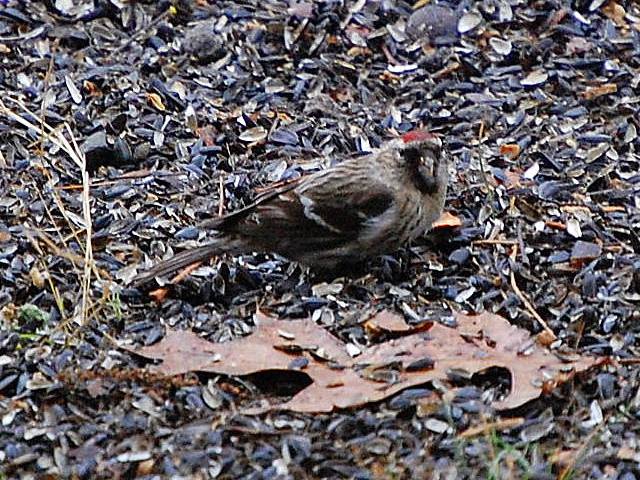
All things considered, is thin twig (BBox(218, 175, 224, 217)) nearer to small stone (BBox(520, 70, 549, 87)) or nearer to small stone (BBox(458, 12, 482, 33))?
small stone (BBox(520, 70, 549, 87))

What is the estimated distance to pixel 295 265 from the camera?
6.01 meters

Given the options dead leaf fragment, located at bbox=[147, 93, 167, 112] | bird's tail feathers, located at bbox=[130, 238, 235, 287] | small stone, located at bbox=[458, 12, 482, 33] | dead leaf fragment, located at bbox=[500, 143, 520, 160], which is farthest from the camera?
small stone, located at bbox=[458, 12, 482, 33]

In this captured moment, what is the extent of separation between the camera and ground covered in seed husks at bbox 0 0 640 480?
15.7 ft

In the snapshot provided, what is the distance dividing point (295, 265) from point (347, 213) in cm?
30

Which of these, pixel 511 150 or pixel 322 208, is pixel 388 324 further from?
pixel 511 150

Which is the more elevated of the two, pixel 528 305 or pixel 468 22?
pixel 468 22

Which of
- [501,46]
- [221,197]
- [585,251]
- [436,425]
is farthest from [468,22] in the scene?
[436,425]

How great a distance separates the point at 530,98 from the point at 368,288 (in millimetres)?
1673

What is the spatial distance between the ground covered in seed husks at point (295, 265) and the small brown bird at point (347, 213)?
0.38ft

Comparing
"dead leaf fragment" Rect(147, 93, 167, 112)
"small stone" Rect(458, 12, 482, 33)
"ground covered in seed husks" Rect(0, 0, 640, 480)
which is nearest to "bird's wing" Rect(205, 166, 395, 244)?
"ground covered in seed husks" Rect(0, 0, 640, 480)

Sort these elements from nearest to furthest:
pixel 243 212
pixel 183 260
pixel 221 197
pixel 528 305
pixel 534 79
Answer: pixel 528 305 < pixel 183 260 < pixel 243 212 < pixel 221 197 < pixel 534 79

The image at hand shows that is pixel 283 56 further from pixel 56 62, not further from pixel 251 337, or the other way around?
pixel 251 337

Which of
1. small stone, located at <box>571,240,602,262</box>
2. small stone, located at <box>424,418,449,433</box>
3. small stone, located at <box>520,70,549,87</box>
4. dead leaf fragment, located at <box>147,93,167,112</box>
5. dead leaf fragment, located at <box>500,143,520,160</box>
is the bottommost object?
dead leaf fragment, located at <box>147,93,167,112</box>

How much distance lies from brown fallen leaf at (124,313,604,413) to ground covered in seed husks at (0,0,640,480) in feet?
0.06
